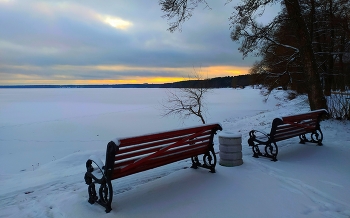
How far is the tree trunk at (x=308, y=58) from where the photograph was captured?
9391mm

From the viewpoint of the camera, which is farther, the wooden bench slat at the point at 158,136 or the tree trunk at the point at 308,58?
the tree trunk at the point at 308,58

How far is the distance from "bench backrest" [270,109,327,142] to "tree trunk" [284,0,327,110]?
272cm

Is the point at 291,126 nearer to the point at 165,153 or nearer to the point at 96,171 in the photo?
the point at 165,153

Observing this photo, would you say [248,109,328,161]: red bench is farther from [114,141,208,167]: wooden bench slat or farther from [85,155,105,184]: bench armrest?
[85,155,105,184]: bench armrest

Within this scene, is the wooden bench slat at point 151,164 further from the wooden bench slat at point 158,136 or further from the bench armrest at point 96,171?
the wooden bench slat at point 158,136

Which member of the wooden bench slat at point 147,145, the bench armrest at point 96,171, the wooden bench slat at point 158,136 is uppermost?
the wooden bench slat at point 158,136

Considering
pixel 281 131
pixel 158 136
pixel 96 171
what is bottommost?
pixel 96 171

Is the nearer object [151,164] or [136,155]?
[136,155]

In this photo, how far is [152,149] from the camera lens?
3.95 m

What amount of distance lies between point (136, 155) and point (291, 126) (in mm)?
4194

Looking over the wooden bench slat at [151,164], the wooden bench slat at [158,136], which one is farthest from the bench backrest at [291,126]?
the wooden bench slat at [151,164]

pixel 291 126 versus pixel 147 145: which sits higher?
pixel 147 145

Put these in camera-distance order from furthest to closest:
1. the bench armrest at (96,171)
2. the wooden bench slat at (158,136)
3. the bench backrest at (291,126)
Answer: the bench backrest at (291,126) < the bench armrest at (96,171) < the wooden bench slat at (158,136)

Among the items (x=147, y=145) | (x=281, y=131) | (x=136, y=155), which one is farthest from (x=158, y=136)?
(x=281, y=131)
